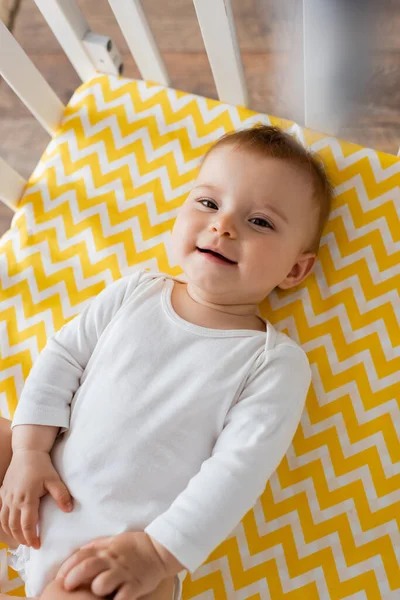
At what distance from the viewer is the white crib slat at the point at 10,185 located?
4.01 feet

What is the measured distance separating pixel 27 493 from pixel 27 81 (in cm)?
74

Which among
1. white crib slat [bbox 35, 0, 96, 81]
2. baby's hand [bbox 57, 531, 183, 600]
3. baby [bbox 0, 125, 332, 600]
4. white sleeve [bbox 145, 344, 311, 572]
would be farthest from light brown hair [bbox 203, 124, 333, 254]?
baby's hand [bbox 57, 531, 183, 600]

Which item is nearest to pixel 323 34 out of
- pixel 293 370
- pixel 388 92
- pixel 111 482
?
pixel 388 92

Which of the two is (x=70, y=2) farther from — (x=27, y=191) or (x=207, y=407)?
(x=207, y=407)

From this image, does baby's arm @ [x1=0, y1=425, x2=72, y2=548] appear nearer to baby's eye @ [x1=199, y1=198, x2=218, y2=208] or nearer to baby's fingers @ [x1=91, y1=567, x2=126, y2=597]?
baby's fingers @ [x1=91, y1=567, x2=126, y2=597]

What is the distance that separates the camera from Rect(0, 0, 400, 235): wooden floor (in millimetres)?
1622

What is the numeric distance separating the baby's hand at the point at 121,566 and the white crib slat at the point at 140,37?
0.84 m

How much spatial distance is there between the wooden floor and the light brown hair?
1.87ft

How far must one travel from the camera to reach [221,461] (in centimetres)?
90

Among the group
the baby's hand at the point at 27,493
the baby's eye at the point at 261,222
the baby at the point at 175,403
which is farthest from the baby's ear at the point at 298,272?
the baby's hand at the point at 27,493

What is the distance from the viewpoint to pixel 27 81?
1.21 meters

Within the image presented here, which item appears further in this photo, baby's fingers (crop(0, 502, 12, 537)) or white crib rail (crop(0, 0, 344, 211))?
white crib rail (crop(0, 0, 344, 211))

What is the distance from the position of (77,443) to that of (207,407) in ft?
0.66

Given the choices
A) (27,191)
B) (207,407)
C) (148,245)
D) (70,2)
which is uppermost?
(70,2)
